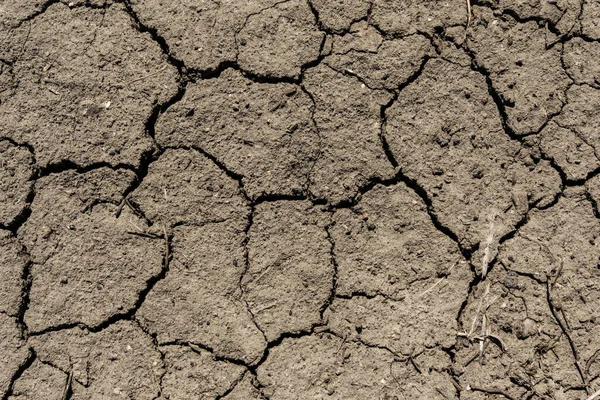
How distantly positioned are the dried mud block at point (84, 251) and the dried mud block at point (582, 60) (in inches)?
85.5

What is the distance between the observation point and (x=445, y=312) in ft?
9.73

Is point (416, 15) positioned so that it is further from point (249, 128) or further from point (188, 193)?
point (188, 193)

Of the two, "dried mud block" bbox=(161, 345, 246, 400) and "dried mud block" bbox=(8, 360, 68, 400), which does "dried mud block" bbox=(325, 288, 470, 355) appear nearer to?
"dried mud block" bbox=(161, 345, 246, 400)

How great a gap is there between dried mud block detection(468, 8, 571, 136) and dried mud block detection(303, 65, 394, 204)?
0.55 m

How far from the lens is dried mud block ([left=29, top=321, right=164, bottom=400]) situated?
292 centimetres

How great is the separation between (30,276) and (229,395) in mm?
1099

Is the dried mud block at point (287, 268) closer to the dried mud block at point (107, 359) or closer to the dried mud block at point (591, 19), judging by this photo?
the dried mud block at point (107, 359)

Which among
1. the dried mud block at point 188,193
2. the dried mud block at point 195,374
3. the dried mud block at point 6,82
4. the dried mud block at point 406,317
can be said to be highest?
the dried mud block at point 6,82

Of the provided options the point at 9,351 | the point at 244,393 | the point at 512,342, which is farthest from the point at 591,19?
the point at 9,351

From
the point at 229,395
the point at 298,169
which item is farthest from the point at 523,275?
the point at 229,395

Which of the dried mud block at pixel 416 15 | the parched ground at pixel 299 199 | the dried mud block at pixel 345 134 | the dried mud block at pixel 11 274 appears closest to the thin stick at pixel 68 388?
the parched ground at pixel 299 199

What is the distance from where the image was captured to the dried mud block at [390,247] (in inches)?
118

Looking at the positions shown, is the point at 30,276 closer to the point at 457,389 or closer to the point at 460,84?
the point at 457,389

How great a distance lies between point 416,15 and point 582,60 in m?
Result: 0.85
